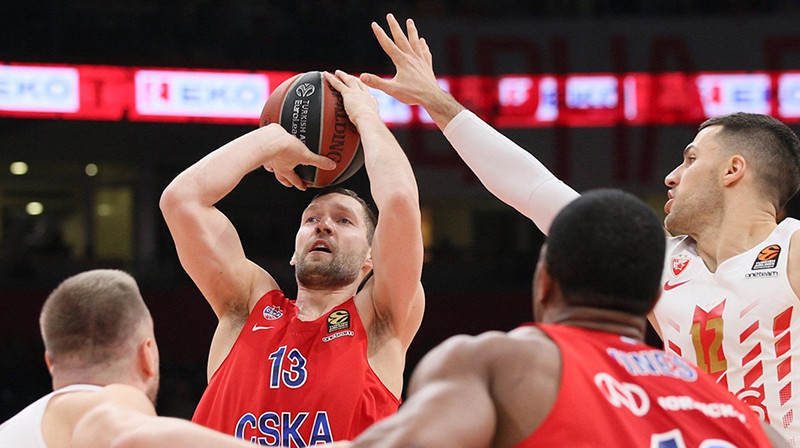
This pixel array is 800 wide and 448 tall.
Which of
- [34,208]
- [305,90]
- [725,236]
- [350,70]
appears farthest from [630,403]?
[34,208]

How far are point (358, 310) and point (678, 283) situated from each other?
126cm

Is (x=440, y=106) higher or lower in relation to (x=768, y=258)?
higher

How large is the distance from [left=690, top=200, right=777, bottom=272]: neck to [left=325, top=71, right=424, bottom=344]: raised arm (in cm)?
114

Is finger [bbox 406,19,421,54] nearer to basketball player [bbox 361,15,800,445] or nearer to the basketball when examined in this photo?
basketball player [bbox 361,15,800,445]

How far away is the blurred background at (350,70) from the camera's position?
1269 centimetres

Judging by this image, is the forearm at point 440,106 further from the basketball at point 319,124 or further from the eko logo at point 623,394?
the eko logo at point 623,394

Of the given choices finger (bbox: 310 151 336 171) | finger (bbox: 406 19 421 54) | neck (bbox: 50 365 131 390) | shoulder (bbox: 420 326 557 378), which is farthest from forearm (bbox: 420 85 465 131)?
shoulder (bbox: 420 326 557 378)

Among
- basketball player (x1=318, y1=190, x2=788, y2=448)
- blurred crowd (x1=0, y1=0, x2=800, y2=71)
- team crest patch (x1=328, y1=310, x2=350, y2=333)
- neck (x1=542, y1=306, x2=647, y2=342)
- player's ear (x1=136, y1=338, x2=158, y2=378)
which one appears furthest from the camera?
blurred crowd (x1=0, y1=0, x2=800, y2=71)

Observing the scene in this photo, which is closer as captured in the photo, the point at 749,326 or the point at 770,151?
the point at 749,326

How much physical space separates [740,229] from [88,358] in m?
2.39

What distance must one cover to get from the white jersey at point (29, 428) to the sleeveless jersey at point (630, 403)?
1.35 metres

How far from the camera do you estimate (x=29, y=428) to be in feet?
8.47

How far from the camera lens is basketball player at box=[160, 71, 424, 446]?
354 cm

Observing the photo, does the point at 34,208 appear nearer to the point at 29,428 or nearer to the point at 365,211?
the point at 365,211
